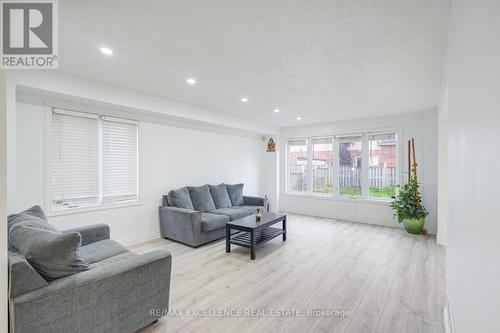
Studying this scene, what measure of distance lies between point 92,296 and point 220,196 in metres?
3.55

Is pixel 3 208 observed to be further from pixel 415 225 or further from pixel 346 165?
pixel 346 165

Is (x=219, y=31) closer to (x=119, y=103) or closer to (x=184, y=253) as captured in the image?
(x=119, y=103)

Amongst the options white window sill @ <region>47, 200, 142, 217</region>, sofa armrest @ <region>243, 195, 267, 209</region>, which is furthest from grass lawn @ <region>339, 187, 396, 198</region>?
white window sill @ <region>47, 200, 142, 217</region>

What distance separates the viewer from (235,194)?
18.2 ft

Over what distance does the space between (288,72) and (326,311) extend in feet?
8.67

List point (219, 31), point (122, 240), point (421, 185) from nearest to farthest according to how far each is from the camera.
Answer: point (219, 31)
point (122, 240)
point (421, 185)

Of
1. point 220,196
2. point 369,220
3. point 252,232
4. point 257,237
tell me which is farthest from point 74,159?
point 369,220

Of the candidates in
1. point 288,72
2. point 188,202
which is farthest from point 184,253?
point 288,72

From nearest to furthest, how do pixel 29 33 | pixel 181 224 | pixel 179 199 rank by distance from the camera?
Answer: pixel 29 33, pixel 181 224, pixel 179 199

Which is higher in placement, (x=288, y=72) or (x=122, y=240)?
(x=288, y=72)

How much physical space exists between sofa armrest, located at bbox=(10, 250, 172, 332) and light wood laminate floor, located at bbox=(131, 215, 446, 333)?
0.24 m

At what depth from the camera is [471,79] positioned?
3.44ft

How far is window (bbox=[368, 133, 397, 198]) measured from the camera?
5.34 meters

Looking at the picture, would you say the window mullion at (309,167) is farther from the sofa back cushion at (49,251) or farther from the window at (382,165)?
the sofa back cushion at (49,251)
